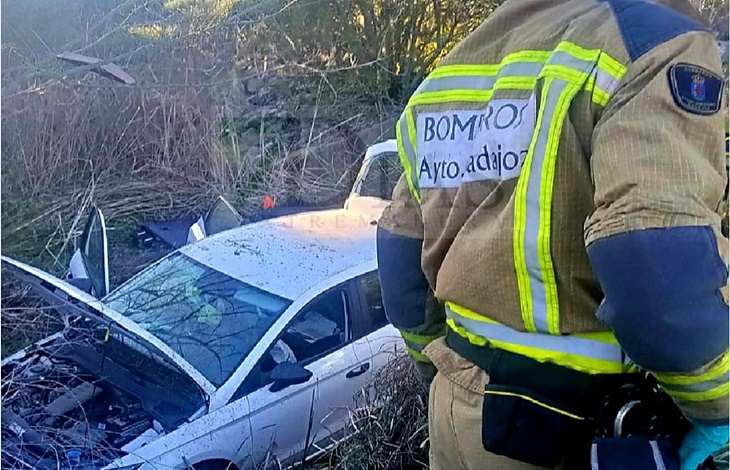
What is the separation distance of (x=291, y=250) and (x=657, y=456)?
3.56ft

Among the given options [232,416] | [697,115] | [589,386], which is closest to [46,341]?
[232,416]

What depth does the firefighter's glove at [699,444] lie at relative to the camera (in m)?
1.07

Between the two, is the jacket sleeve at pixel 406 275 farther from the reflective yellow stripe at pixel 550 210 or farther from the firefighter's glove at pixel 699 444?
the firefighter's glove at pixel 699 444

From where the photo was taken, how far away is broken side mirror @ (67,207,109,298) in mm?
1676

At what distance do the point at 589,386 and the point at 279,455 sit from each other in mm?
1085

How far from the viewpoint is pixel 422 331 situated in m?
1.46

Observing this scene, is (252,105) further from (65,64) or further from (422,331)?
(422,331)

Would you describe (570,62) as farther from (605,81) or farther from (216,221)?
(216,221)

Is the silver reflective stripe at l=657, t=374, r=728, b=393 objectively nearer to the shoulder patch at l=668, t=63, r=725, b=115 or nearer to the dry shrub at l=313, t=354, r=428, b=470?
the shoulder patch at l=668, t=63, r=725, b=115

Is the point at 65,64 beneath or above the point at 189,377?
above

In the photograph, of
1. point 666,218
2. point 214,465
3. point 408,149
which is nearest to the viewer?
point 666,218

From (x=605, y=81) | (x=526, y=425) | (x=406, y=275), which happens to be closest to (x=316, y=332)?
(x=406, y=275)

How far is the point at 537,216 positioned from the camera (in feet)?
3.48

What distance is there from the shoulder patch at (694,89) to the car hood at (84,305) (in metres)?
1.23
